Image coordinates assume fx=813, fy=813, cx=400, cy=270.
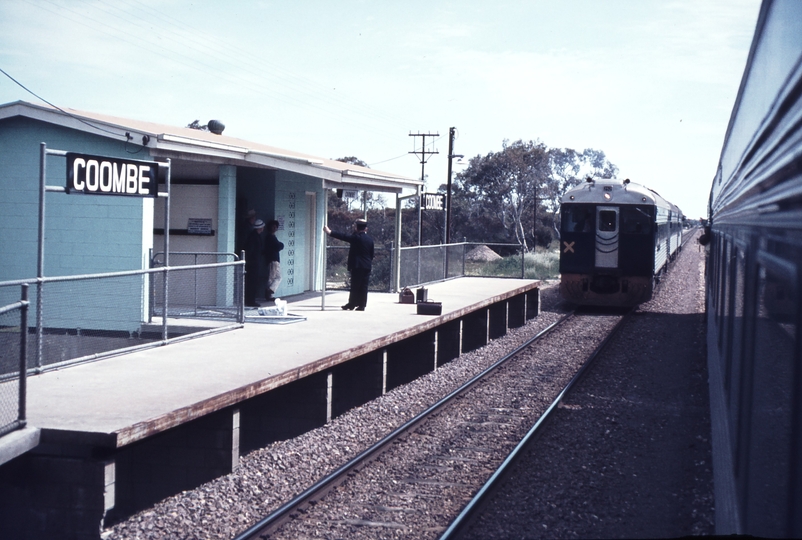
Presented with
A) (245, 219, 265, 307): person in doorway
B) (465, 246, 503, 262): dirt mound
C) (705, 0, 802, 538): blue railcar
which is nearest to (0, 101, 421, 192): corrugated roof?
(245, 219, 265, 307): person in doorway

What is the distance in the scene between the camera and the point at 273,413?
980cm

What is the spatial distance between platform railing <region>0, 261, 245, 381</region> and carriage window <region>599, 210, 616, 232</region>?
1054 cm

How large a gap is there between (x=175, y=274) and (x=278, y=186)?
9.69ft

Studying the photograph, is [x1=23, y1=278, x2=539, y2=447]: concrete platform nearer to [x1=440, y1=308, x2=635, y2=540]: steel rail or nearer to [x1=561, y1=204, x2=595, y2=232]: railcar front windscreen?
[x1=440, y1=308, x2=635, y2=540]: steel rail

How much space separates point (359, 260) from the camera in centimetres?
1410

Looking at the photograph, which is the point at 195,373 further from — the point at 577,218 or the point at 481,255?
the point at 481,255

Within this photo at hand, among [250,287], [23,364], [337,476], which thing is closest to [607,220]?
[250,287]

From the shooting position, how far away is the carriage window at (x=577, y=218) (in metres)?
20.4

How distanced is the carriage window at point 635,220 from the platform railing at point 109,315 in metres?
10.8

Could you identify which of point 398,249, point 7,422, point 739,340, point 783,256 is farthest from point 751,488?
point 398,249

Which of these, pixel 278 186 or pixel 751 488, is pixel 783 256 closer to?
pixel 751 488

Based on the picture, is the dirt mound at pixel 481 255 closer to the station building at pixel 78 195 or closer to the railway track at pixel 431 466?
the railway track at pixel 431 466

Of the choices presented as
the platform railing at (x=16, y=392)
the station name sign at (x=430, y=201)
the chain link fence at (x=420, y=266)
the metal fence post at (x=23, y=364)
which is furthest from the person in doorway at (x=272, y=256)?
the metal fence post at (x=23, y=364)

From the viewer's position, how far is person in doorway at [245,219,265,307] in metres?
14.2
